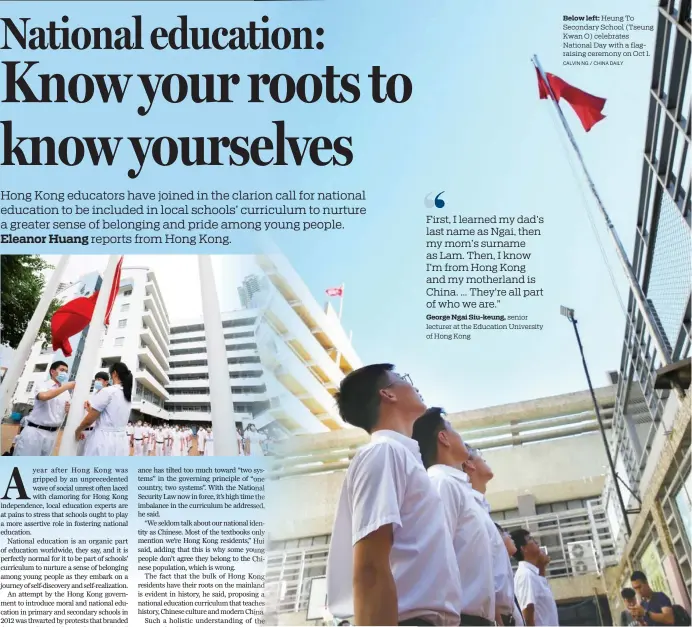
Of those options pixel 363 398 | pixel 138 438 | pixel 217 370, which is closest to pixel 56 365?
pixel 138 438

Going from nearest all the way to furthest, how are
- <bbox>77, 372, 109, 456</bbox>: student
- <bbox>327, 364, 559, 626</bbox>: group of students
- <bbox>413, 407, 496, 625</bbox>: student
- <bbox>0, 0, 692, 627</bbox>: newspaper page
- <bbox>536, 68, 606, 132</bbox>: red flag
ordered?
<bbox>327, 364, 559, 626</bbox>: group of students
<bbox>413, 407, 496, 625</bbox>: student
<bbox>0, 0, 692, 627</bbox>: newspaper page
<bbox>77, 372, 109, 456</bbox>: student
<bbox>536, 68, 606, 132</bbox>: red flag

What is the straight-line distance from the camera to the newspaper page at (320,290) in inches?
105

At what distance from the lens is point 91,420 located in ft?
9.06

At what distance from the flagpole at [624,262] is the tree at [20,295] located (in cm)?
208

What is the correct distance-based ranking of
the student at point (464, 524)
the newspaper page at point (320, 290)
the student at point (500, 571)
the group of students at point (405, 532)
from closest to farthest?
the group of students at point (405, 532) < the student at point (464, 524) < the student at point (500, 571) < the newspaper page at point (320, 290)

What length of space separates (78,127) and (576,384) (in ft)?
7.21

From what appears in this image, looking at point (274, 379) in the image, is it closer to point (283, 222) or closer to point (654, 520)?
point (283, 222)

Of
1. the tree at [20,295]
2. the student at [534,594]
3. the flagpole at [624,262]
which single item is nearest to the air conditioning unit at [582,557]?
the student at [534,594]

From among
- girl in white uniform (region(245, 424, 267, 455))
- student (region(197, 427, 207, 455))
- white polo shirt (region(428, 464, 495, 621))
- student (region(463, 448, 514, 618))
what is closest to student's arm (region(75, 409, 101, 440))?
student (region(197, 427, 207, 455))

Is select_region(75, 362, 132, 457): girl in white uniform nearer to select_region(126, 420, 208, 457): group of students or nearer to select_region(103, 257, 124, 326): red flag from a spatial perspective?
select_region(126, 420, 208, 457): group of students

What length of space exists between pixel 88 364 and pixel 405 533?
1.62 meters

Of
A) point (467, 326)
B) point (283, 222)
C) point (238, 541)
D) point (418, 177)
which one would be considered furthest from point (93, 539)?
point (418, 177)

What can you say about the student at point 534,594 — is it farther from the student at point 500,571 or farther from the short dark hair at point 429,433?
the short dark hair at point 429,433

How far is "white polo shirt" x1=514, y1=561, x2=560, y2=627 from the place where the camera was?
8.33 ft
